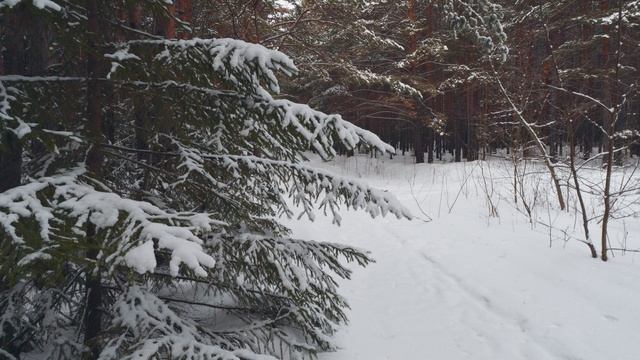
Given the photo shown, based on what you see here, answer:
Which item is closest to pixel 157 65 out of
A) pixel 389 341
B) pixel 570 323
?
pixel 389 341

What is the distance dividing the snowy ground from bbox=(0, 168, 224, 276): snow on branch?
2194 mm

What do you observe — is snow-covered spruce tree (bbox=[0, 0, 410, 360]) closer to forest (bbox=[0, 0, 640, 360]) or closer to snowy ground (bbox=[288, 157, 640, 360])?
forest (bbox=[0, 0, 640, 360])

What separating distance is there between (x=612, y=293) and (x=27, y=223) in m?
4.76

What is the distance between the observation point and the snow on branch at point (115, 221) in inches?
51.7

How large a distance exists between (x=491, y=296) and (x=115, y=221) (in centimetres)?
381

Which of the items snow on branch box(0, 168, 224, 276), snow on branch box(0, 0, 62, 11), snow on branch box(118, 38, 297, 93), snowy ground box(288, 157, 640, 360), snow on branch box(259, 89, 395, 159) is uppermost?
snow on branch box(0, 0, 62, 11)

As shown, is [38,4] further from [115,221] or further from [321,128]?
[321,128]

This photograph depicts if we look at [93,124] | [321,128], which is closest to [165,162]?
[93,124]

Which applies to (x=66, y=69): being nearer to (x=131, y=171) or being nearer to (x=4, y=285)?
(x=131, y=171)

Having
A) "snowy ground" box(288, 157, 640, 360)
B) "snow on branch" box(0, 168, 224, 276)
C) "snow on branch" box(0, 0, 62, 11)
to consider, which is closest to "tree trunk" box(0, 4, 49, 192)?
"snow on branch" box(0, 0, 62, 11)

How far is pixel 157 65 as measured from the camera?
2426 millimetres

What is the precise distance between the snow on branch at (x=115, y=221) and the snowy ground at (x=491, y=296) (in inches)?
86.4

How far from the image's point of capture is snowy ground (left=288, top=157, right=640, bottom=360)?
3.28 meters

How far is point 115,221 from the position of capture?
1.56 metres
